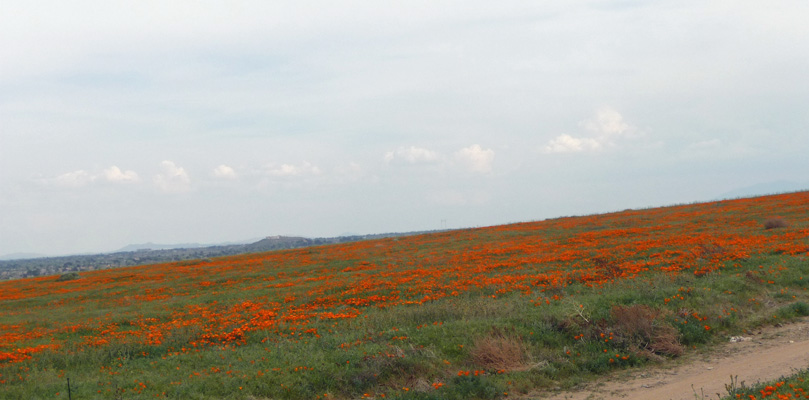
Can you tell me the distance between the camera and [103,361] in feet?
52.4

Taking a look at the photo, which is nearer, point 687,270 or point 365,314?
point 365,314

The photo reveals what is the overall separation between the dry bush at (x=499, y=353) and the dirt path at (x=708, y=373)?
159 cm

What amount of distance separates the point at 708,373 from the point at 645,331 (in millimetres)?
2256

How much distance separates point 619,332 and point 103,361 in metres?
15.9

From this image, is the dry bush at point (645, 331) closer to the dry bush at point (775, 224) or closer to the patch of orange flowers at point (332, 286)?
the patch of orange flowers at point (332, 286)

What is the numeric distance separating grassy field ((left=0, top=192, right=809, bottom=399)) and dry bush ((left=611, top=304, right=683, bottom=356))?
0.14 feet

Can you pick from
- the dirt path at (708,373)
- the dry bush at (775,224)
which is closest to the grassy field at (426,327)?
the dirt path at (708,373)

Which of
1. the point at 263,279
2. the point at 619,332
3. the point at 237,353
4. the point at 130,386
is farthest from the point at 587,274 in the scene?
the point at 263,279

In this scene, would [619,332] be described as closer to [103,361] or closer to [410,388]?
[410,388]

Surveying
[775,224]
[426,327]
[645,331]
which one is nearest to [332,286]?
→ [426,327]

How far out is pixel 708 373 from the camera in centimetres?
1181

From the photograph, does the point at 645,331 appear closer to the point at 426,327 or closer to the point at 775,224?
the point at 426,327

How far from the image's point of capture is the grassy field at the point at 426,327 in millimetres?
12703

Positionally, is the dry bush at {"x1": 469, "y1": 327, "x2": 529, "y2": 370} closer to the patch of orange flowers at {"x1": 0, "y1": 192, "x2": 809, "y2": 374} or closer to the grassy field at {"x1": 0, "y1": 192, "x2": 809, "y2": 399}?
the grassy field at {"x1": 0, "y1": 192, "x2": 809, "y2": 399}
